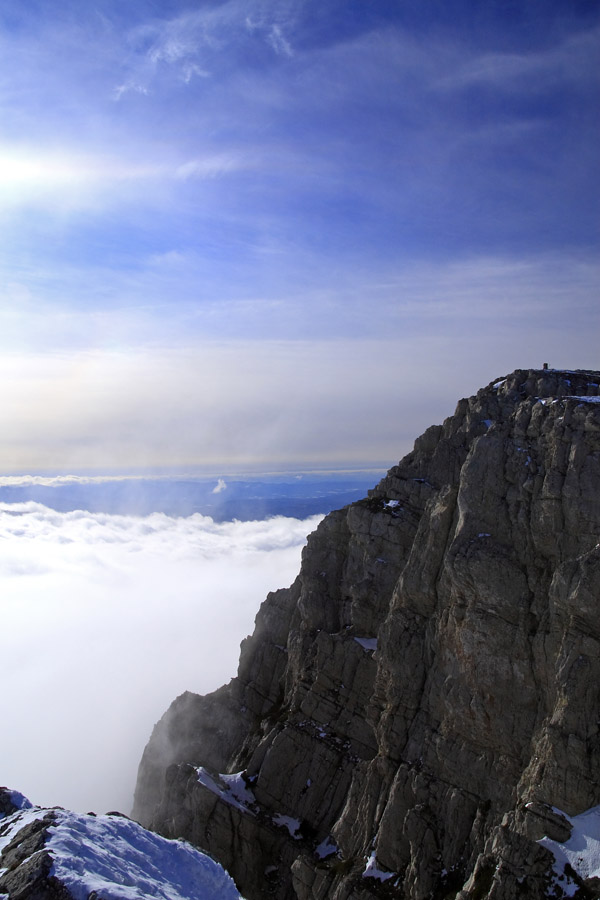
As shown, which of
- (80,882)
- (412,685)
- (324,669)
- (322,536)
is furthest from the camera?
(322,536)

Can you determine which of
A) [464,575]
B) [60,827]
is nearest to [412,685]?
[464,575]

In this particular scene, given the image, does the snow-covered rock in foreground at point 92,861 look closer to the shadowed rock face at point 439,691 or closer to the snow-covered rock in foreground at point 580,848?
the shadowed rock face at point 439,691

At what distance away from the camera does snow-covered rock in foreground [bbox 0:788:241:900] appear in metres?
40.7

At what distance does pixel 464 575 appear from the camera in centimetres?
6141

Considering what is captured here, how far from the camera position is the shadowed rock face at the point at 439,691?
52438mm

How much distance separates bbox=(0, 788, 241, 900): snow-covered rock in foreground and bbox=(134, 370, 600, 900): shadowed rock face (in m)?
19.5

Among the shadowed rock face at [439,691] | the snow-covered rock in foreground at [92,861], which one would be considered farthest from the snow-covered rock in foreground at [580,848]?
the snow-covered rock in foreground at [92,861]

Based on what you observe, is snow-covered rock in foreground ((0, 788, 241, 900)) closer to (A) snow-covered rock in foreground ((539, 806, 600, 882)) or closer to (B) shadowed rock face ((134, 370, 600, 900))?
(B) shadowed rock face ((134, 370, 600, 900))

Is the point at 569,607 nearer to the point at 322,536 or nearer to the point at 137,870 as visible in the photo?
the point at 137,870

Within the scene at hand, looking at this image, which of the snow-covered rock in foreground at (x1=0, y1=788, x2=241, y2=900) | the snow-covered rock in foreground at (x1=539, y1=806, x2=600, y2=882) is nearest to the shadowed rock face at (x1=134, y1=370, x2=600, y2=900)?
the snow-covered rock in foreground at (x1=539, y1=806, x2=600, y2=882)

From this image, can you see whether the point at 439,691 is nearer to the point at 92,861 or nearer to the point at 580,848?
the point at 580,848

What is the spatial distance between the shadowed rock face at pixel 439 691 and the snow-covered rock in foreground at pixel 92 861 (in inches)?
767

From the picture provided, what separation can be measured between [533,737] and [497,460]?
82.1ft

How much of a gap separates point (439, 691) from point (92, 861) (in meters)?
35.3
